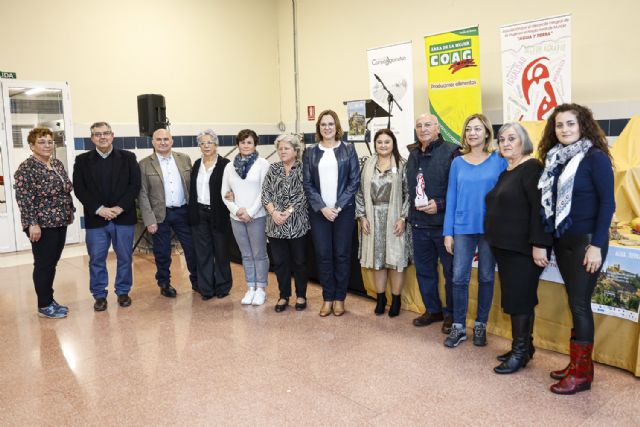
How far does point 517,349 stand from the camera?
302 cm

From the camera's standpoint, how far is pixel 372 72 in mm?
5891

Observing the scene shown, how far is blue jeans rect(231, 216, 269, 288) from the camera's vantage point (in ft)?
13.9

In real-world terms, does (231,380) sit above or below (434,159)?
below

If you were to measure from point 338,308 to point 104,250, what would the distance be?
195 cm

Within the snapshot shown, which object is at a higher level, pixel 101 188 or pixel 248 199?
pixel 101 188

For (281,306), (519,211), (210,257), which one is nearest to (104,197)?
(210,257)

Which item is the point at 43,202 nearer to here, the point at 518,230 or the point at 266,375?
the point at 266,375

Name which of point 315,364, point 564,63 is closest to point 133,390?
point 315,364

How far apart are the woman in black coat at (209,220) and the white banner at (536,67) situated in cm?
258

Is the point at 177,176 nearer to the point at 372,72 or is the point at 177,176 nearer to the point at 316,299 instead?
the point at 316,299

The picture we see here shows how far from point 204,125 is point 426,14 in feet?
12.0

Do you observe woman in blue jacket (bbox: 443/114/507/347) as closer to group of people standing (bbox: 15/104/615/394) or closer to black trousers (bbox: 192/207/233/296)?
group of people standing (bbox: 15/104/615/394)

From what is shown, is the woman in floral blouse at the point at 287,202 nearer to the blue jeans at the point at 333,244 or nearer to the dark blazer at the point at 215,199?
the blue jeans at the point at 333,244

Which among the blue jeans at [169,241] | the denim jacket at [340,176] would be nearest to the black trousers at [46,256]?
the blue jeans at [169,241]
